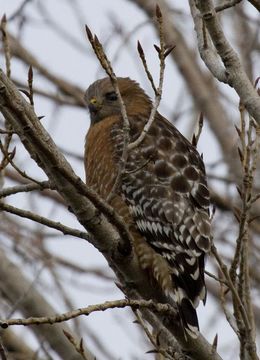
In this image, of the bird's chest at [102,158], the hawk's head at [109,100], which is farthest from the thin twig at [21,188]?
the hawk's head at [109,100]

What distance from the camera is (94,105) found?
6.68 meters

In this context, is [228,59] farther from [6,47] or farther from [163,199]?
[163,199]

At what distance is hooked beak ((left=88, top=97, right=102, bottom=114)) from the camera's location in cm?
667

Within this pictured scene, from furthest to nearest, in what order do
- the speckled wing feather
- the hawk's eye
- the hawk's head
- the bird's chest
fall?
the hawk's eye → the hawk's head → the bird's chest → the speckled wing feather

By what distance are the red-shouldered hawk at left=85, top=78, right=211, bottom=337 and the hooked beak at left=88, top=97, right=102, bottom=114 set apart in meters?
0.29

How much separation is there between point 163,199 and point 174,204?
0.10 metres

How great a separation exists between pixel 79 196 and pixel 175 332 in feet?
3.29

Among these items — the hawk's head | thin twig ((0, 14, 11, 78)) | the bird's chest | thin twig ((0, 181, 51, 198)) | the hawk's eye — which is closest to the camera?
thin twig ((0, 181, 51, 198))

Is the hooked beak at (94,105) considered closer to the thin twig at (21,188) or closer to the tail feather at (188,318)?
the tail feather at (188,318)

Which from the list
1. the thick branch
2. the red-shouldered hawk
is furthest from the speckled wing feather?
the thick branch

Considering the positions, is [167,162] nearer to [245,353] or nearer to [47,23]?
[245,353]

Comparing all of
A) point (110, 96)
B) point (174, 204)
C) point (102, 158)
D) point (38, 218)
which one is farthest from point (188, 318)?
point (110, 96)

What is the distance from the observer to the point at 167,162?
566 centimetres

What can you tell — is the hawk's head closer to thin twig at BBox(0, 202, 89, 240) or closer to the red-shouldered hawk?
the red-shouldered hawk
